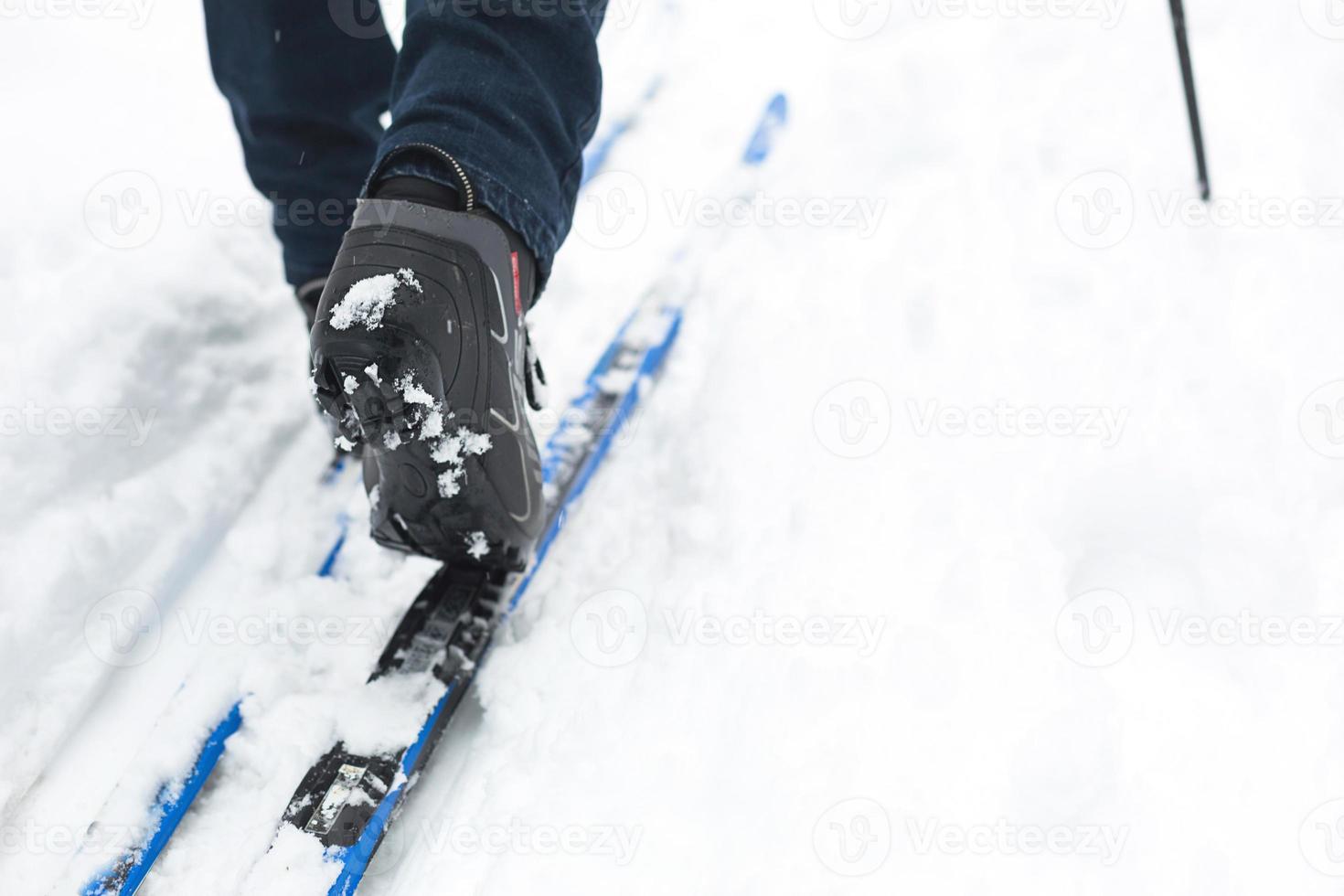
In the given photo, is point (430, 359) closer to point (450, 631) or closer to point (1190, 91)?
point (450, 631)

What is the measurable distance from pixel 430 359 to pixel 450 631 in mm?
491

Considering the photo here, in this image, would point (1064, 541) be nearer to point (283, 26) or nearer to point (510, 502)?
point (510, 502)

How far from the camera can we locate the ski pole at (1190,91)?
5.84 feet

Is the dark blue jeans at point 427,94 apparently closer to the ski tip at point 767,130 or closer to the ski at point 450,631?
the ski at point 450,631

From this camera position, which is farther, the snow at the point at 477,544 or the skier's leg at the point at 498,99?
the snow at the point at 477,544

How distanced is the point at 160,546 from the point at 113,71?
139cm

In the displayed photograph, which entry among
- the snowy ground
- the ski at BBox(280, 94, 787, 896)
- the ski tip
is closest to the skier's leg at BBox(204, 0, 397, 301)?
the snowy ground

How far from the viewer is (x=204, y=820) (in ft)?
3.59

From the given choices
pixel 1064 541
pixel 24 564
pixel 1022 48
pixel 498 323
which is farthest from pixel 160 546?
pixel 1022 48

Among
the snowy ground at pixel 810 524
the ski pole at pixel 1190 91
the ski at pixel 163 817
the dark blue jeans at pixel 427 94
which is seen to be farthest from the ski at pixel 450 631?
the ski pole at pixel 1190 91

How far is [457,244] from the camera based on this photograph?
0.89 meters

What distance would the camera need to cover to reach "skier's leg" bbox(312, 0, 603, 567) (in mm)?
856

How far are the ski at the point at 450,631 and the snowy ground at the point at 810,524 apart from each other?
45 mm

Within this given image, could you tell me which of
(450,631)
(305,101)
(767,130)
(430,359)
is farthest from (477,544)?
(767,130)
